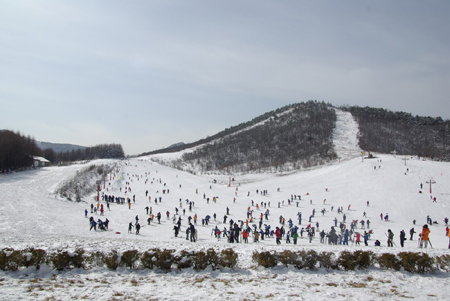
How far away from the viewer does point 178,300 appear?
688 centimetres

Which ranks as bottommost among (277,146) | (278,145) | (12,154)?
(12,154)

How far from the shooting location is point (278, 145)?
128m

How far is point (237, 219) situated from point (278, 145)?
101754 mm

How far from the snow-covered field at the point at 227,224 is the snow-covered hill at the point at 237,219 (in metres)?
0.05

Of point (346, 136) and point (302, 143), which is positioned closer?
point (346, 136)

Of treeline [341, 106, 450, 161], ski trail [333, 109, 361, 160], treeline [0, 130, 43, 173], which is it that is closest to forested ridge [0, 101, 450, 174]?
treeline [341, 106, 450, 161]

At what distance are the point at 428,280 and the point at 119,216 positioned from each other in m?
24.4

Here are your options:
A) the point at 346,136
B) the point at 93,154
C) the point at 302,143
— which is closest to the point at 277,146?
the point at 302,143

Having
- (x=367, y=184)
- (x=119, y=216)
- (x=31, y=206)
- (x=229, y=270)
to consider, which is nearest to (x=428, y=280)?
(x=229, y=270)

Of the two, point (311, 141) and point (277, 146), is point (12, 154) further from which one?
point (311, 141)

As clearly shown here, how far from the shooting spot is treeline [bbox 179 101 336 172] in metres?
104

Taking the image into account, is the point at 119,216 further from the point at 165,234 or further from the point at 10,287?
the point at 10,287

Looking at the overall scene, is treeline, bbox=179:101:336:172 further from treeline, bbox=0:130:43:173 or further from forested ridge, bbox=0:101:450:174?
treeline, bbox=0:130:43:173

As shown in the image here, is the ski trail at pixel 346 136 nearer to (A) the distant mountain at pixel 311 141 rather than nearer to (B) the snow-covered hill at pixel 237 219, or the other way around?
(A) the distant mountain at pixel 311 141
